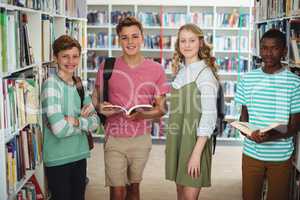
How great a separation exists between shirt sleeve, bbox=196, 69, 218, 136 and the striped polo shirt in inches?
13.3

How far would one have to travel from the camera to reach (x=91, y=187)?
4082 millimetres

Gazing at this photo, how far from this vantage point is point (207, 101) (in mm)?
2322

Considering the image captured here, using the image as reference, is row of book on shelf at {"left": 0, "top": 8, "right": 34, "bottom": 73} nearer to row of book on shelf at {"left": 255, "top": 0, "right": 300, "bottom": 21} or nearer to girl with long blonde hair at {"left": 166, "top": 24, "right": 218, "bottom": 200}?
girl with long blonde hair at {"left": 166, "top": 24, "right": 218, "bottom": 200}

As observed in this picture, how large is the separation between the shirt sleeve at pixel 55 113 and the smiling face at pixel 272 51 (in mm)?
1315

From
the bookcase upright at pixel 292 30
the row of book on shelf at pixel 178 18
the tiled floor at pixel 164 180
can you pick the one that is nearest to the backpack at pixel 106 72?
the bookcase upright at pixel 292 30

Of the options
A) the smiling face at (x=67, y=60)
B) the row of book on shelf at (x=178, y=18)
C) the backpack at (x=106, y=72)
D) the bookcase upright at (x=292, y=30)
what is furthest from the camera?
the row of book on shelf at (x=178, y=18)

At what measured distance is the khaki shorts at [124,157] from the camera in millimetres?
2549

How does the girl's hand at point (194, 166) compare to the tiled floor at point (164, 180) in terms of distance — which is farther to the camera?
the tiled floor at point (164, 180)

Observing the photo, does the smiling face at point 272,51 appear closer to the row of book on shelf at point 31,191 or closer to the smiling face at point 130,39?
the smiling face at point 130,39

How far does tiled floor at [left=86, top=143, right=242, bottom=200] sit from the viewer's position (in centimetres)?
391

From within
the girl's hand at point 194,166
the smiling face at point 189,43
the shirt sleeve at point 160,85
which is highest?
the smiling face at point 189,43

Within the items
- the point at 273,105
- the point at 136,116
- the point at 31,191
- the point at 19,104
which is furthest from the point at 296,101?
the point at 31,191

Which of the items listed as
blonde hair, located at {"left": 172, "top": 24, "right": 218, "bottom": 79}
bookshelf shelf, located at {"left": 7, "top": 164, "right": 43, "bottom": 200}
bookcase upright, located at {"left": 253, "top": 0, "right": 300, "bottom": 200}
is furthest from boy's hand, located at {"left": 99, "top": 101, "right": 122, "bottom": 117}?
bookcase upright, located at {"left": 253, "top": 0, "right": 300, "bottom": 200}

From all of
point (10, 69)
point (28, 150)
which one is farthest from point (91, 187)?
point (10, 69)
